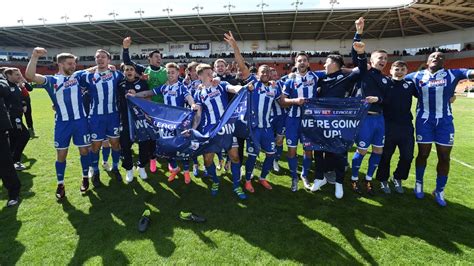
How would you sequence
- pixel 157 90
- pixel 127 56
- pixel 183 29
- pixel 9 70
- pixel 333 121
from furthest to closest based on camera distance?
1. pixel 183 29
2. pixel 9 70
3. pixel 127 56
4. pixel 157 90
5. pixel 333 121

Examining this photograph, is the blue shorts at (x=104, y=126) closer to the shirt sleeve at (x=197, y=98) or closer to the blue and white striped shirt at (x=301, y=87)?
the shirt sleeve at (x=197, y=98)

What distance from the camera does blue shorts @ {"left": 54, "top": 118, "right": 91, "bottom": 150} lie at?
15.4 ft

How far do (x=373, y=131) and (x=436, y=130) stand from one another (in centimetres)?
93

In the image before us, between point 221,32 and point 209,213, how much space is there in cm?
3722

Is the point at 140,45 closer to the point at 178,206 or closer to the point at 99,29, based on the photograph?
the point at 99,29

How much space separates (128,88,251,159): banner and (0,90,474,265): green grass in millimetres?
864

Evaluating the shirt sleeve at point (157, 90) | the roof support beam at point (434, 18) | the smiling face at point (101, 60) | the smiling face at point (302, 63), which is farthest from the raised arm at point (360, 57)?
the roof support beam at point (434, 18)

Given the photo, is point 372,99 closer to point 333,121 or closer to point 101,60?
point 333,121

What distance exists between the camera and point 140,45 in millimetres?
46000

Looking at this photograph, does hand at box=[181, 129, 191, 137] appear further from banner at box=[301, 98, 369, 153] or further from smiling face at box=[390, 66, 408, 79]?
smiling face at box=[390, 66, 408, 79]

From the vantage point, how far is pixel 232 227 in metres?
3.93

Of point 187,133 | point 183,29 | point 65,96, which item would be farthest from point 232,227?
point 183,29

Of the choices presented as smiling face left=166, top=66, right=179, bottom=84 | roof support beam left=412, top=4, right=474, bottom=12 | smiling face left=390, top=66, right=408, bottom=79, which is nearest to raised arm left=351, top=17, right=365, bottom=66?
smiling face left=390, top=66, right=408, bottom=79

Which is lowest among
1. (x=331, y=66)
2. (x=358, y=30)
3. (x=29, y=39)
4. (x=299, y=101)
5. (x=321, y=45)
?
(x=299, y=101)
